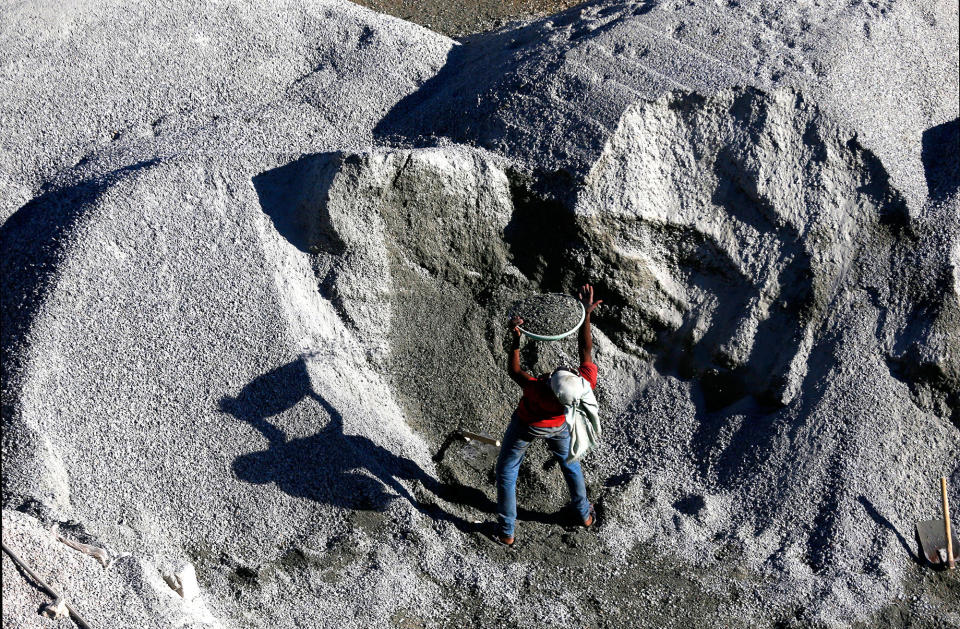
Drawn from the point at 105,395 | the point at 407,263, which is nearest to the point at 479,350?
the point at 407,263

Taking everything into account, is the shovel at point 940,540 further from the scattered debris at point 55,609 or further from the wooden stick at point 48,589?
the scattered debris at point 55,609

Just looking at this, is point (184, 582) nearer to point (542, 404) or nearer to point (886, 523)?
point (542, 404)

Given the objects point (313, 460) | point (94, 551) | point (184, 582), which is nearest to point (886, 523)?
point (313, 460)

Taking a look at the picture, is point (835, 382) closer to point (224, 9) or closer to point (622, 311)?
point (622, 311)

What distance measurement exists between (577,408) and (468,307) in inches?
71.3

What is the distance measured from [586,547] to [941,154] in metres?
4.78

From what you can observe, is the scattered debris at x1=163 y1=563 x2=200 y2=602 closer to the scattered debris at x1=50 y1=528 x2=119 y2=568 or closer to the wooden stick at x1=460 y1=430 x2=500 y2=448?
the scattered debris at x1=50 y1=528 x2=119 y2=568

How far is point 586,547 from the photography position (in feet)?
20.2

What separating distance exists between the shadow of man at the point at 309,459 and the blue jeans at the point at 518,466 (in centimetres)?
39

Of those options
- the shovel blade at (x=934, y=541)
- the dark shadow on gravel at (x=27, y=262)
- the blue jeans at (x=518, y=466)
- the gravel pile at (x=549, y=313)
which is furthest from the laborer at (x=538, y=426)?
the dark shadow on gravel at (x=27, y=262)

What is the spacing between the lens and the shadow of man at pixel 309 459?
595 centimetres

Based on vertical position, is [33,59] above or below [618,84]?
below

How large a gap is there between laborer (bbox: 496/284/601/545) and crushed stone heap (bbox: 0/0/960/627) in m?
0.34

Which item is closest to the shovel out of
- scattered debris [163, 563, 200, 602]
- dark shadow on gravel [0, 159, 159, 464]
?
scattered debris [163, 563, 200, 602]
